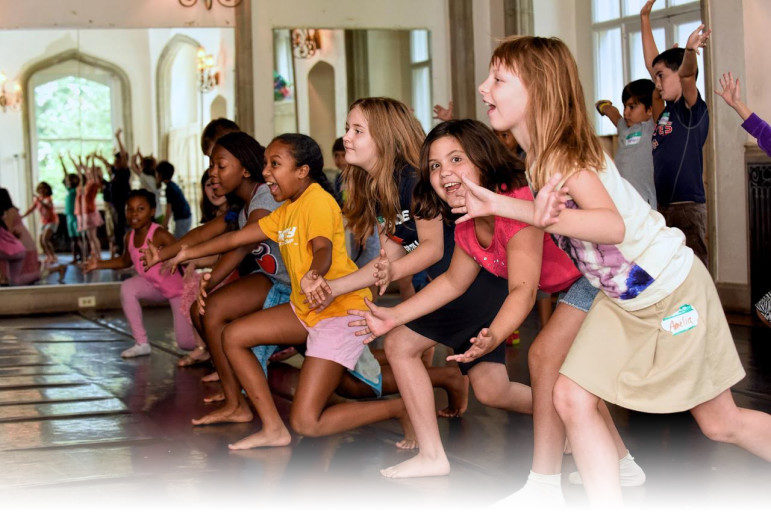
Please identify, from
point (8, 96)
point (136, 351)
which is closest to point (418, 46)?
point (8, 96)

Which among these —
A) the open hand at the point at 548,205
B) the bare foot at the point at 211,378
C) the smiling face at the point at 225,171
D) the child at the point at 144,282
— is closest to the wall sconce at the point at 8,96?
the child at the point at 144,282

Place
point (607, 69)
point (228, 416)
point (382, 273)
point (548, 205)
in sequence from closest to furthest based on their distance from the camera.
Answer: point (548, 205)
point (382, 273)
point (228, 416)
point (607, 69)

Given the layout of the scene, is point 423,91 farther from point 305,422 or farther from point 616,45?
point 305,422

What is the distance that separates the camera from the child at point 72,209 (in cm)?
898

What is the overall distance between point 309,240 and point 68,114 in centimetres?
607

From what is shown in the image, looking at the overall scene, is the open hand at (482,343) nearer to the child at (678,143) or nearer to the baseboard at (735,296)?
the child at (678,143)

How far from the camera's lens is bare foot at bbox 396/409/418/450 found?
368 cm

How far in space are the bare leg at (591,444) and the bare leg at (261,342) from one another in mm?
1493

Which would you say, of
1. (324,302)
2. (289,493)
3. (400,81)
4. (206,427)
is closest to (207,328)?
(206,427)

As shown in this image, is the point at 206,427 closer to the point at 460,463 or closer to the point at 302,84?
the point at 460,463

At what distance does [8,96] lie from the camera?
8906mm

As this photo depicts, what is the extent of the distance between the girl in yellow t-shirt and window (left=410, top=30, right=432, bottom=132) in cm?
582

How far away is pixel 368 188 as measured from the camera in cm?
366

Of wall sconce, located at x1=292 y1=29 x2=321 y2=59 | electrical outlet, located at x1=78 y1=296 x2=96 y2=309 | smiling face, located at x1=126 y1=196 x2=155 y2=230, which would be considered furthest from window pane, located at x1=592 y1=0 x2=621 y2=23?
electrical outlet, located at x1=78 y1=296 x2=96 y2=309
